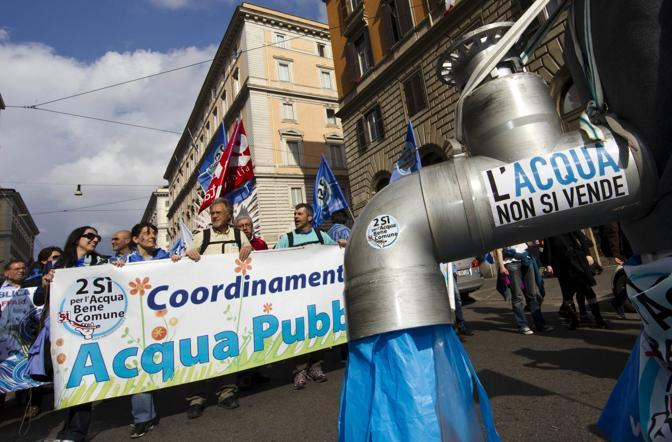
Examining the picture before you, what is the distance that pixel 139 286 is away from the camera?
3.65 meters

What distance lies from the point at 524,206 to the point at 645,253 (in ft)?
1.73

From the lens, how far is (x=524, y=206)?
142 cm

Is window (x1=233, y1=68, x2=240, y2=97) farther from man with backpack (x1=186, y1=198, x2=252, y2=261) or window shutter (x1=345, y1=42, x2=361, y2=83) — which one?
man with backpack (x1=186, y1=198, x2=252, y2=261)

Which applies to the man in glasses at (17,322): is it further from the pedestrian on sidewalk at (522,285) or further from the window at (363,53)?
the window at (363,53)

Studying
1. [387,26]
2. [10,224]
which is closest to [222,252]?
[387,26]

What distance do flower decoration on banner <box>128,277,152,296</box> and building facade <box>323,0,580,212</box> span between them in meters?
9.58

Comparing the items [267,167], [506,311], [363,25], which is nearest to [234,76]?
[267,167]

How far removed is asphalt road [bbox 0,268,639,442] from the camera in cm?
265

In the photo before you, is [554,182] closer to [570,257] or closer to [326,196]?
[570,257]

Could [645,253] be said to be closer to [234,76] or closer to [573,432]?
[573,432]

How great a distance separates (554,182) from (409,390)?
92 cm

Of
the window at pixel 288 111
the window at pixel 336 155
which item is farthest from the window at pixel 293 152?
the window at pixel 336 155

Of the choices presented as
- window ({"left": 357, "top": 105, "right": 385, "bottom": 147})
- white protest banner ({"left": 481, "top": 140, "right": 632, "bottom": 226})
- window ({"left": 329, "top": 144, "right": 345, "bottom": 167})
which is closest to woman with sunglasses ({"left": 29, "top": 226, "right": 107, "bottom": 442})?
white protest banner ({"left": 481, "top": 140, "right": 632, "bottom": 226})

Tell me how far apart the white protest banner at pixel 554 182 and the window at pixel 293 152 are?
1155 inches
